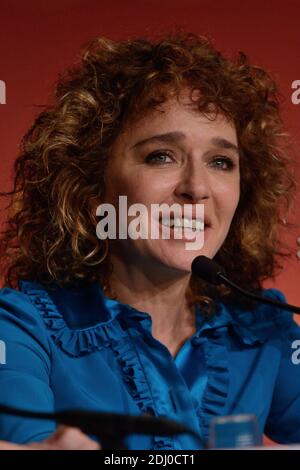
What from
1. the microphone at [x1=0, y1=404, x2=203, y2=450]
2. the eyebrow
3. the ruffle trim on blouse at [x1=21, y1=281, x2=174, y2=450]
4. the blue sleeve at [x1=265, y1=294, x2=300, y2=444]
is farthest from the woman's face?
the microphone at [x1=0, y1=404, x2=203, y2=450]

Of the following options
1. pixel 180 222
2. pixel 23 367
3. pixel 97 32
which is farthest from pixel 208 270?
pixel 97 32

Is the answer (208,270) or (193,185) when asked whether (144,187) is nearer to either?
(193,185)

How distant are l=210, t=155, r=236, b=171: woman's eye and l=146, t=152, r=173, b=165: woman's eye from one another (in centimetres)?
7

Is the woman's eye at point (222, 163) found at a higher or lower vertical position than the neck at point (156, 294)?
higher

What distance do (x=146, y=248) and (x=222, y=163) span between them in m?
0.19

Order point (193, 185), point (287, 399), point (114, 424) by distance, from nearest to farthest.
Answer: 1. point (114, 424)
2. point (193, 185)
3. point (287, 399)

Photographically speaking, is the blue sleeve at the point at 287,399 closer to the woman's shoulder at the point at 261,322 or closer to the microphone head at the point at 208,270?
the woman's shoulder at the point at 261,322

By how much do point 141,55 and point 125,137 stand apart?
14 centimetres

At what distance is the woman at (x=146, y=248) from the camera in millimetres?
1147

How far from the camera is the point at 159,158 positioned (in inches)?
47.8

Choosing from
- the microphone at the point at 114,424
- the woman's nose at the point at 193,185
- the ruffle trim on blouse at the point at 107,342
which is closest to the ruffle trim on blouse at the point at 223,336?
the ruffle trim on blouse at the point at 107,342

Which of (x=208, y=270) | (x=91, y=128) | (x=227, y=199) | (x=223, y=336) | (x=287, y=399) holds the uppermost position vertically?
(x=91, y=128)

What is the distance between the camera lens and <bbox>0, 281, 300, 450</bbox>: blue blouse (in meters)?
1.09
